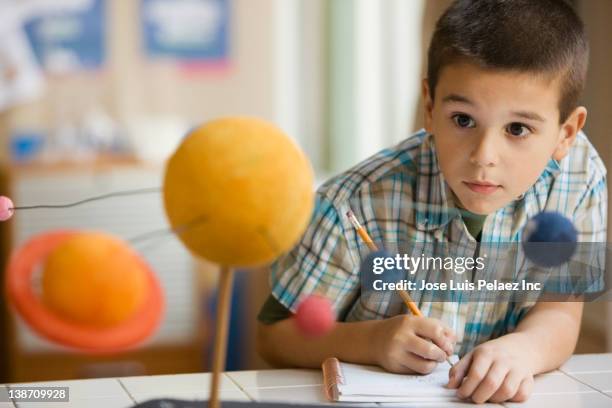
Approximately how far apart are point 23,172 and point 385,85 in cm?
96

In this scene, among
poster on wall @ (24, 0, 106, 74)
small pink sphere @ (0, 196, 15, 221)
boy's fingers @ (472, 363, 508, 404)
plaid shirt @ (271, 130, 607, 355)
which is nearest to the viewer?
small pink sphere @ (0, 196, 15, 221)

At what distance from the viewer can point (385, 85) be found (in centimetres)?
255

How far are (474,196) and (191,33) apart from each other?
7.10 ft

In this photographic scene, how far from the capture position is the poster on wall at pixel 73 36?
2.79 m

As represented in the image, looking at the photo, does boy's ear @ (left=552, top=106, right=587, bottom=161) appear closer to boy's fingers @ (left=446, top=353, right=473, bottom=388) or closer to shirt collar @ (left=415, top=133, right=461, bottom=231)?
shirt collar @ (left=415, top=133, right=461, bottom=231)

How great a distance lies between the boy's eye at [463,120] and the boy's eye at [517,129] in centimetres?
3

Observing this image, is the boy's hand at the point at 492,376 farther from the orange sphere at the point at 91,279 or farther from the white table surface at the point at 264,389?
the orange sphere at the point at 91,279

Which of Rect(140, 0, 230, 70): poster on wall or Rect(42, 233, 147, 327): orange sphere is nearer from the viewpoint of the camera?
Rect(42, 233, 147, 327): orange sphere

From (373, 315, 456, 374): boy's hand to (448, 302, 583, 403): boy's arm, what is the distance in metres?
0.02

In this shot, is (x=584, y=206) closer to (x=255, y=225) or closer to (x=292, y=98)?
(x=255, y=225)

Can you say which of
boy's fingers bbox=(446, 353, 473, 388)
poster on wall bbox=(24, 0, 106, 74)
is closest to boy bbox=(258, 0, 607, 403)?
boy's fingers bbox=(446, 353, 473, 388)

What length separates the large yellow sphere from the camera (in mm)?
521

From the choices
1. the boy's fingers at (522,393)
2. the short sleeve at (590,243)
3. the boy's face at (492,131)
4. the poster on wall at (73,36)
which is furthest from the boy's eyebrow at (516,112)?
the poster on wall at (73,36)

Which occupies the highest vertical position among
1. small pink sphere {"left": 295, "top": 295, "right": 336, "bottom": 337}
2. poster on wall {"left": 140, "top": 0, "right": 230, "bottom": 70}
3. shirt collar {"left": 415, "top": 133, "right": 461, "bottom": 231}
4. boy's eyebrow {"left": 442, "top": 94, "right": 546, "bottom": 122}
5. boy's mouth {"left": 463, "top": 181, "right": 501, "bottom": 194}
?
boy's eyebrow {"left": 442, "top": 94, "right": 546, "bottom": 122}
